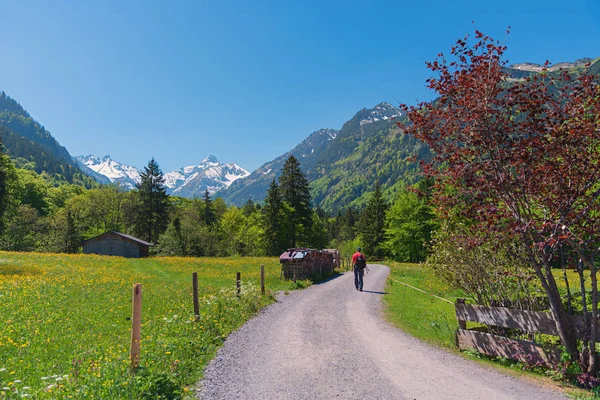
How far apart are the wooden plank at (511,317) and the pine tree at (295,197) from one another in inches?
1927

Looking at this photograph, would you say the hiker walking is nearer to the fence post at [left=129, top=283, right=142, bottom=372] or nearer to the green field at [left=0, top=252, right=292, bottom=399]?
the green field at [left=0, top=252, right=292, bottom=399]

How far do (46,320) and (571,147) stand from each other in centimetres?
1583

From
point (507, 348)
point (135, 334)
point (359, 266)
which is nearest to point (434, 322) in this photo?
point (507, 348)

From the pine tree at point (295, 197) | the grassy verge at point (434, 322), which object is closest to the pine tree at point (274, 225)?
the pine tree at point (295, 197)

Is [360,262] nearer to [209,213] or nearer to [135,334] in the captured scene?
[135,334]

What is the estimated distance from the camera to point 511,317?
28.2 ft

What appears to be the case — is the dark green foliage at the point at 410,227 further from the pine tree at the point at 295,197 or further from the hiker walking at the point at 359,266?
the hiker walking at the point at 359,266

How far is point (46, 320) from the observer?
38.9ft

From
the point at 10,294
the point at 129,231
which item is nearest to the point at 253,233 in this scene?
the point at 129,231

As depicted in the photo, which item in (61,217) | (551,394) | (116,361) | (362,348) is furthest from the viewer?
(61,217)

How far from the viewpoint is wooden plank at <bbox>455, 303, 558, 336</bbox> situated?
26.2ft

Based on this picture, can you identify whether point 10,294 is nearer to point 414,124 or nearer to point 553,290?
point 414,124

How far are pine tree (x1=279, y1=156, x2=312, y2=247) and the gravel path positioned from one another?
45277mm

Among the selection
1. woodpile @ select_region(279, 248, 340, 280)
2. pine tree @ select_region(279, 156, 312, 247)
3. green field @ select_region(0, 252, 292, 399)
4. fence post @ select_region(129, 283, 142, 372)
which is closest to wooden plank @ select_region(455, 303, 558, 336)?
green field @ select_region(0, 252, 292, 399)
